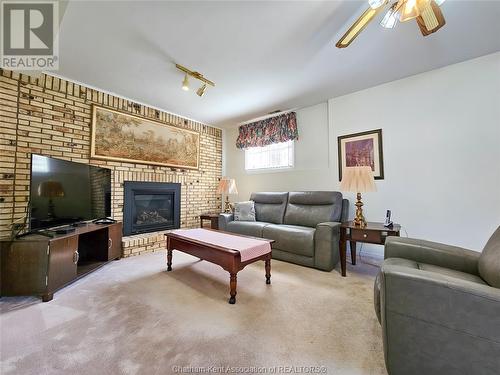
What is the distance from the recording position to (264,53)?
224 cm

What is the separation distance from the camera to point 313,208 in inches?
126

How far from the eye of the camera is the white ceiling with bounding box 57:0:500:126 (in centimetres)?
172

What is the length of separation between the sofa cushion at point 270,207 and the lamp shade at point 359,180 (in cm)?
124

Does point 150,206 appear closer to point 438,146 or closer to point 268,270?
point 268,270

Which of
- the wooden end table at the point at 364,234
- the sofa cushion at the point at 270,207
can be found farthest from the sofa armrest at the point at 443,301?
the sofa cushion at the point at 270,207

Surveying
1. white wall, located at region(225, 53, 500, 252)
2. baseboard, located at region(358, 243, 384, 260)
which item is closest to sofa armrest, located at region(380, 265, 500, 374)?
white wall, located at region(225, 53, 500, 252)

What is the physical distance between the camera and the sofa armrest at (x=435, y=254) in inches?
57.6

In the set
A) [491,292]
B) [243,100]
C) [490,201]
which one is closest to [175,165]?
[243,100]

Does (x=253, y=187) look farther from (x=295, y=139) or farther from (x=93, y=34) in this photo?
(x=93, y=34)

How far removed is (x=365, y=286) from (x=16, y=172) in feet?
13.6

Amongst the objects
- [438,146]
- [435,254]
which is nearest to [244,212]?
[435,254]

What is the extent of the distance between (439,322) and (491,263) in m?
0.61

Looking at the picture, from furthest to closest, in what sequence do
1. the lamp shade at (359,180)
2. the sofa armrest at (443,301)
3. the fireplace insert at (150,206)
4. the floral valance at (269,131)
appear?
the floral valance at (269,131), the fireplace insert at (150,206), the lamp shade at (359,180), the sofa armrest at (443,301)

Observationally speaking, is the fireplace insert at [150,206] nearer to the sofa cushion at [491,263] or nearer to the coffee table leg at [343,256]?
the coffee table leg at [343,256]
